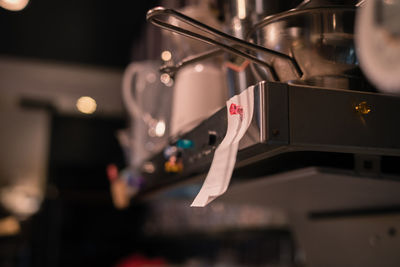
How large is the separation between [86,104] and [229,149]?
9.27ft

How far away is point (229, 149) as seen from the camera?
1.83 ft

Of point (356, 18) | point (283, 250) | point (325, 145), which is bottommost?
point (283, 250)

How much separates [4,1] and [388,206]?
5.19 ft

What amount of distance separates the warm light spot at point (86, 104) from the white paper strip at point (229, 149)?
2645mm

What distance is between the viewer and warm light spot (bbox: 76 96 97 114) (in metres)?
3.11

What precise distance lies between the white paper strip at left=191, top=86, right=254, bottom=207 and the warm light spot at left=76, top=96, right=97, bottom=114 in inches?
104

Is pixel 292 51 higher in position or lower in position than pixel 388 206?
higher

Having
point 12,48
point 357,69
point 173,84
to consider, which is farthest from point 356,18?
point 12,48

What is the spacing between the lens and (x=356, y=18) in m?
0.60

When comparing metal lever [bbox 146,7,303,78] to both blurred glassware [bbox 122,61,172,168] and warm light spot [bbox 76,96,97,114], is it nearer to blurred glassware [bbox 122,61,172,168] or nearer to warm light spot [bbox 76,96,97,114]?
blurred glassware [bbox 122,61,172,168]

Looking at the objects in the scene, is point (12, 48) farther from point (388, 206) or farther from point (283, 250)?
point (388, 206)

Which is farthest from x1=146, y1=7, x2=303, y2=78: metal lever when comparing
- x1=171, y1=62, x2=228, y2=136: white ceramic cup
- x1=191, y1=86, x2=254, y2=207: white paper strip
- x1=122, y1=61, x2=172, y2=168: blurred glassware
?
x1=122, y1=61, x2=172, y2=168: blurred glassware

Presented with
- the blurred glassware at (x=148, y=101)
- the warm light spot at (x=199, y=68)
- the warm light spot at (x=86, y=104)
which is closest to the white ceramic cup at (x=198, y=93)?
the warm light spot at (x=199, y=68)

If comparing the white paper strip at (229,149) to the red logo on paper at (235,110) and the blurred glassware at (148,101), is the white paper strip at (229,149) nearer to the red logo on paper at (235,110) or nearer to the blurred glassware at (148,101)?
the red logo on paper at (235,110)
